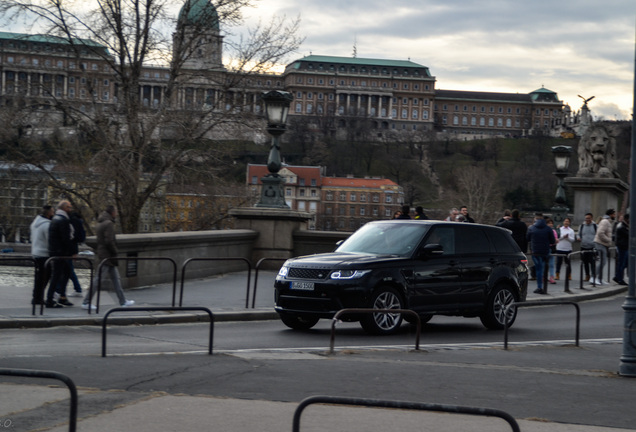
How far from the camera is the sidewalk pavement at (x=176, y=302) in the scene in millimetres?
14086

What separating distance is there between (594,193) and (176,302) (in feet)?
64.0

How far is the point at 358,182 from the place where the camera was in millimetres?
153500

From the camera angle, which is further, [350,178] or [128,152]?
[350,178]

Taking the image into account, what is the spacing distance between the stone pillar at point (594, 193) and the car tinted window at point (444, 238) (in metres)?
17.5

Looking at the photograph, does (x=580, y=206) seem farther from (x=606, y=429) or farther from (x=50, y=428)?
(x=50, y=428)

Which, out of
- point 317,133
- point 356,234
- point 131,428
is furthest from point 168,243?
point 317,133

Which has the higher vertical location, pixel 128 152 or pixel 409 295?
pixel 128 152

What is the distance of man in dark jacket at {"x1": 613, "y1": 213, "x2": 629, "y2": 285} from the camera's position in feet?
76.8

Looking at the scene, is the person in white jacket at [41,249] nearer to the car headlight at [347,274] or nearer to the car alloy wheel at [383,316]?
the car headlight at [347,274]

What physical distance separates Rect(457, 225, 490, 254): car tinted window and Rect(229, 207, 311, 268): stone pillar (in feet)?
28.4

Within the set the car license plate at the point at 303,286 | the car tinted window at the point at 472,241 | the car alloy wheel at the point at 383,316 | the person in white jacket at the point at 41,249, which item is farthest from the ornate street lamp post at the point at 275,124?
the car alloy wheel at the point at 383,316

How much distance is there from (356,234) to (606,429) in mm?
8081

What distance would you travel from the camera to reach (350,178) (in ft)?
521

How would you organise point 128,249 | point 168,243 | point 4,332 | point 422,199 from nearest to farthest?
point 4,332
point 128,249
point 168,243
point 422,199
